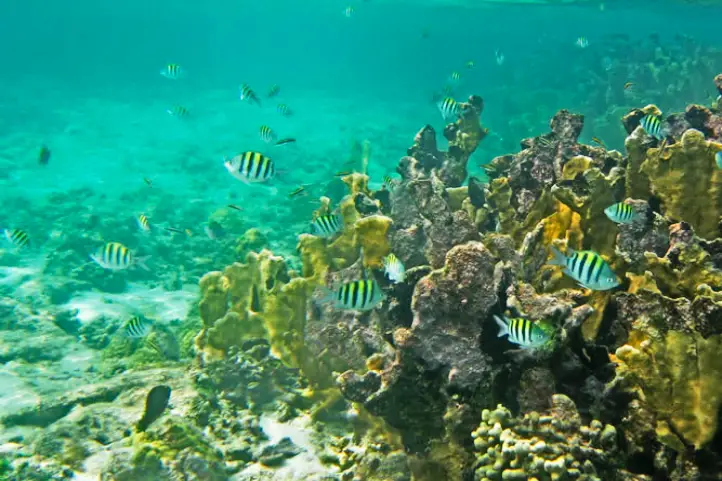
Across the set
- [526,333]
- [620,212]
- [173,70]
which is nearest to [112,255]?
[526,333]

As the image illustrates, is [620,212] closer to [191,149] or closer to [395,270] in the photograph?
[395,270]

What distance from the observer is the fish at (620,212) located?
4098 mm

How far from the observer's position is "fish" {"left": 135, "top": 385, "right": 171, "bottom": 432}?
483cm

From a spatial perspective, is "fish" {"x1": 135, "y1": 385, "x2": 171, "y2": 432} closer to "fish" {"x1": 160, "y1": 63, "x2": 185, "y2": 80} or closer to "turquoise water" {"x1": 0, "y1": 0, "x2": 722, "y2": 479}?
"turquoise water" {"x1": 0, "y1": 0, "x2": 722, "y2": 479}

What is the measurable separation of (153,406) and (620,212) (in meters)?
4.74

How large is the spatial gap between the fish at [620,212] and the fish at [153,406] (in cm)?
453

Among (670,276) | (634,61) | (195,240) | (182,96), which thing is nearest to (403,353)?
(670,276)

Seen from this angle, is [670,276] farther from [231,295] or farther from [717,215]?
[231,295]

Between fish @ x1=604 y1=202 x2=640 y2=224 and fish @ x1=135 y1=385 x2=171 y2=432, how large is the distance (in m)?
4.53

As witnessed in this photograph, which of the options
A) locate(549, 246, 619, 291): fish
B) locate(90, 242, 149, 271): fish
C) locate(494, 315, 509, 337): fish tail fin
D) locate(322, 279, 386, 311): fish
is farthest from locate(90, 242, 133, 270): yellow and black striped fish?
locate(549, 246, 619, 291): fish

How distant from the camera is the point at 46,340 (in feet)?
28.8

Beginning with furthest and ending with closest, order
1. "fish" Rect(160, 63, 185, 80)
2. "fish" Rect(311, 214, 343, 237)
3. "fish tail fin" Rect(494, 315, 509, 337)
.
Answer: "fish" Rect(160, 63, 185, 80), "fish" Rect(311, 214, 343, 237), "fish tail fin" Rect(494, 315, 509, 337)

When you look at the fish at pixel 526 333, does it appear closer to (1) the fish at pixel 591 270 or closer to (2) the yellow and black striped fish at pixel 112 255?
(1) the fish at pixel 591 270

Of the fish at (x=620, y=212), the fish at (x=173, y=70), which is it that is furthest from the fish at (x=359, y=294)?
the fish at (x=173, y=70)
